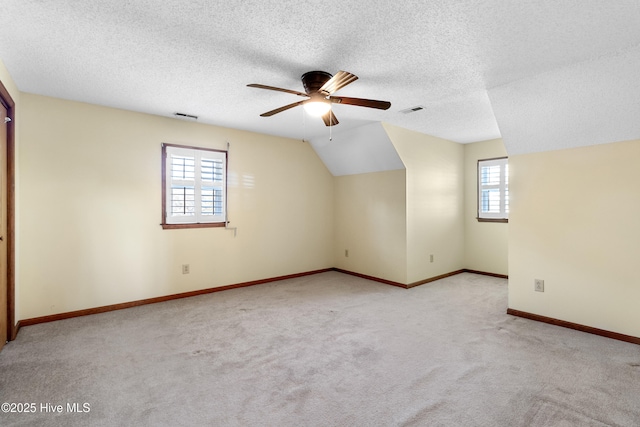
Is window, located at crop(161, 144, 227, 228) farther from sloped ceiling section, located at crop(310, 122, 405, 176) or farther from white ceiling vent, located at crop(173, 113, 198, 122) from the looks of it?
sloped ceiling section, located at crop(310, 122, 405, 176)

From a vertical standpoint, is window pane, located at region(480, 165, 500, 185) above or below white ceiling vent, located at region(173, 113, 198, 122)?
below

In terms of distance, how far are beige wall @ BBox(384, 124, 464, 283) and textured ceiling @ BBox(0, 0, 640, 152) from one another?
1.26 metres

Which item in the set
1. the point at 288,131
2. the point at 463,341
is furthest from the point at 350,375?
the point at 288,131

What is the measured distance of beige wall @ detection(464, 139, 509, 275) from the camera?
519 cm

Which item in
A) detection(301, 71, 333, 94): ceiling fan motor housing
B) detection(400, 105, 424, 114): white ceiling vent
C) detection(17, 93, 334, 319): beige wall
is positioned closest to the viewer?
detection(301, 71, 333, 94): ceiling fan motor housing

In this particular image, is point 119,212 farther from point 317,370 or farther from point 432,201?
point 432,201

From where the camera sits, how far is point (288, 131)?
478cm

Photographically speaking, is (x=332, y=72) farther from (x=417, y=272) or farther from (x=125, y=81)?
(x=417, y=272)

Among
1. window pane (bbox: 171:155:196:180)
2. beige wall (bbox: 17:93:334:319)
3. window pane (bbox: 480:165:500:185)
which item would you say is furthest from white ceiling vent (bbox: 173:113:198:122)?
window pane (bbox: 480:165:500:185)

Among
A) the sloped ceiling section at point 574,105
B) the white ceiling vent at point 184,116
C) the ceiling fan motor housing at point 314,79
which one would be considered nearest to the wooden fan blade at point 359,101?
the ceiling fan motor housing at point 314,79

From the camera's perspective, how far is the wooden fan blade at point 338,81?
2139mm

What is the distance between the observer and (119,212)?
374cm

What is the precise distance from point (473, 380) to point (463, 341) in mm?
676

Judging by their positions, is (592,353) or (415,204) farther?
(415,204)
